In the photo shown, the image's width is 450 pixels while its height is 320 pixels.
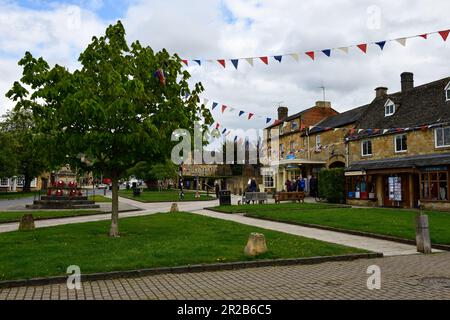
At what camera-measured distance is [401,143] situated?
29328 mm

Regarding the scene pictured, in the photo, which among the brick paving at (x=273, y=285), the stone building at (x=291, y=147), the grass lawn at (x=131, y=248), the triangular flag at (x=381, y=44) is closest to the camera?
the brick paving at (x=273, y=285)

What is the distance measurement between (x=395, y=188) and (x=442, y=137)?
442cm

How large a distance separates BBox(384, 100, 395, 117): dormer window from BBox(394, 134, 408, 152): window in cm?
360

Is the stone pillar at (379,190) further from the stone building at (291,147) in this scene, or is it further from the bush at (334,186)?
the stone building at (291,147)

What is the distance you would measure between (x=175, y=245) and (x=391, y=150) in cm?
2302

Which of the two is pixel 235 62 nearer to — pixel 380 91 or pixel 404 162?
pixel 404 162

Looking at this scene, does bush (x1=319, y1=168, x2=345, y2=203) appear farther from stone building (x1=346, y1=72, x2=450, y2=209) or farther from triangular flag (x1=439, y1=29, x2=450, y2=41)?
triangular flag (x1=439, y1=29, x2=450, y2=41)

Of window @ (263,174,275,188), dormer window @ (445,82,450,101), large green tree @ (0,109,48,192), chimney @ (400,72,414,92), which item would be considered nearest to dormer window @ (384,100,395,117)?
A: chimney @ (400,72,414,92)

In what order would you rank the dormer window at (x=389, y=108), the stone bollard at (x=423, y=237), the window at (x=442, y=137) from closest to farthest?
1. the stone bollard at (x=423, y=237)
2. the window at (x=442, y=137)
3. the dormer window at (x=389, y=108)

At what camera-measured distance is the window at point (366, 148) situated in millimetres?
32469

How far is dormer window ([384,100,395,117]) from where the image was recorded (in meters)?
32.7

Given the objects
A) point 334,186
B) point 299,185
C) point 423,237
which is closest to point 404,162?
point 334,186

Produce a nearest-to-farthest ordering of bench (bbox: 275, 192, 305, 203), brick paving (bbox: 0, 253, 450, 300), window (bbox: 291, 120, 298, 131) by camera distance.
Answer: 1. brick paving (bbox: 0, 253, 450, 300)
2. bench (bbox: 275, 192, 305, 203)
3. window (bbox: 291, 120, 298, 131)

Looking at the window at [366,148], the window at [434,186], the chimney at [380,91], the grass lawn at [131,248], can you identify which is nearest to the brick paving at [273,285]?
the grass lawn at [131,248]
